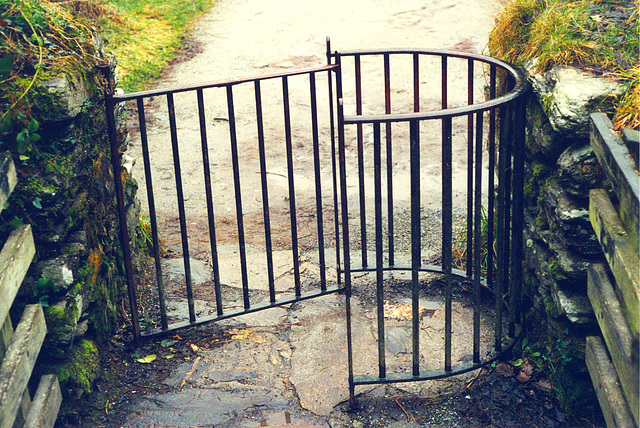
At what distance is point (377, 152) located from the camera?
3314mm

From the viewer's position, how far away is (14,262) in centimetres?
262

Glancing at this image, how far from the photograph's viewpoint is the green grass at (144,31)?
26.6ft

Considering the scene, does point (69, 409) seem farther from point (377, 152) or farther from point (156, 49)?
point (156, 49)

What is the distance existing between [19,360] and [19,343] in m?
0.08

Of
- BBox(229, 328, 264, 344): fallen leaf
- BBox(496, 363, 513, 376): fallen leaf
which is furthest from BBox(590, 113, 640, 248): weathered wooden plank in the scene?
BBox(229, 328, 264, 344): fallen leaf

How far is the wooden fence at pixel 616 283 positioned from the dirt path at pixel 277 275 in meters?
0.73

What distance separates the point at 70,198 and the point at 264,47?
6.43 m

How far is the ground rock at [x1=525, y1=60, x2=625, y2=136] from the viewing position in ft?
9.28

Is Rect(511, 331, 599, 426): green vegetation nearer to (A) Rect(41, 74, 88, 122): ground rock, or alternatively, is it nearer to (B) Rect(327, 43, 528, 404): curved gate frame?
(B) Rect(327, 43, 528, 404): curved gate frame

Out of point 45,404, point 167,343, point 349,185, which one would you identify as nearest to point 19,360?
point 45,404

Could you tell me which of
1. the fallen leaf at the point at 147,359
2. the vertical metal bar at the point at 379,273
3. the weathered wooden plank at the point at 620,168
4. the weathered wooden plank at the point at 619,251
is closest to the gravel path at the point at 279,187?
the fallen leaf at the point at 147,359

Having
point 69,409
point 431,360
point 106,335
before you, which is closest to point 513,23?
point 431,360

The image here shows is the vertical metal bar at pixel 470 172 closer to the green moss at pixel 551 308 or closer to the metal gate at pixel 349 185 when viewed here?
the metal gate at pixel 349 185

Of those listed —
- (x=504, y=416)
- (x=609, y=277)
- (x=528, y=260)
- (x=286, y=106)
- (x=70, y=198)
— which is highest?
(x=286, y=106)
